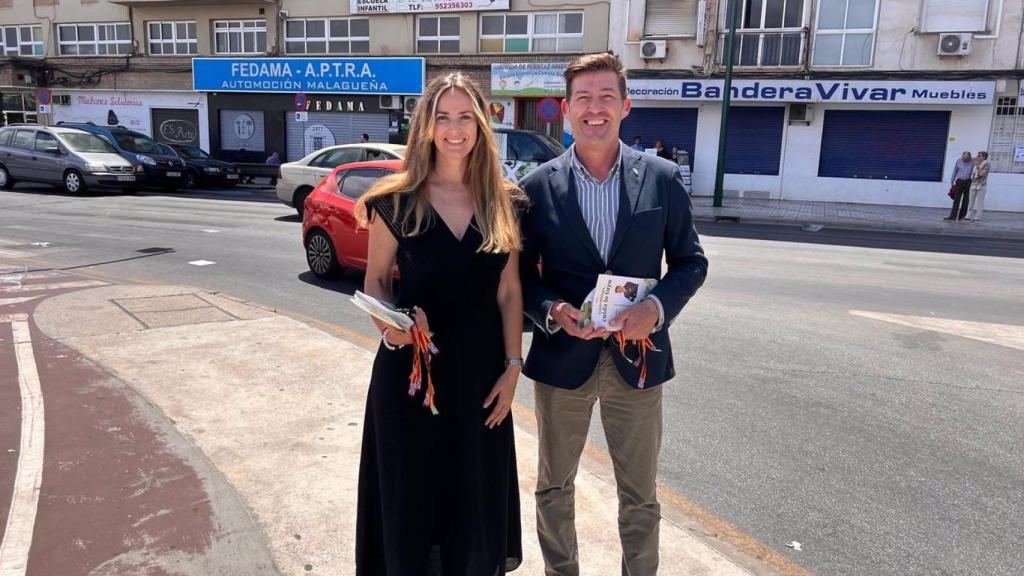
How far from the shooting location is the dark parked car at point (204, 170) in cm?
2159

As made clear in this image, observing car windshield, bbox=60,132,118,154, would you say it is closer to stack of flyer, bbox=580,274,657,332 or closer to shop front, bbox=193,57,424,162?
shop front, bbox=193,57,424,162

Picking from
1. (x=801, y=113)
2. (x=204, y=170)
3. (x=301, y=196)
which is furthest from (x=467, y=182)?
(x=801, y=113)

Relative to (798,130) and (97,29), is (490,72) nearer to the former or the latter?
(798,130)

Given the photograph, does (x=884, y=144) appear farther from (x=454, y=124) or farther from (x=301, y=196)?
(x=454, y=124)

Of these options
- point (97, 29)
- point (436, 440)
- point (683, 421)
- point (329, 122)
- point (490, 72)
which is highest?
point (97, 29)

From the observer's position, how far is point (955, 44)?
20.0m

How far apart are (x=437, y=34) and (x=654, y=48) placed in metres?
7.77

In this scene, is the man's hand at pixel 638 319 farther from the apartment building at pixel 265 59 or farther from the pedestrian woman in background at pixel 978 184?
the apartment building at pixel 265 59

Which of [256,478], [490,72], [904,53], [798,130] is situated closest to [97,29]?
[490,72]

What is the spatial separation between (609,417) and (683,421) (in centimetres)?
214

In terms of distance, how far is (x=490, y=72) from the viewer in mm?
24703

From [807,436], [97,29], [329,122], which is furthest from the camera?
[97,29]

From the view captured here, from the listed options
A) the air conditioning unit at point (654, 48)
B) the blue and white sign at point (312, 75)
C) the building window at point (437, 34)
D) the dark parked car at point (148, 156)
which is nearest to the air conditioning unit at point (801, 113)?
the air conditioning unit at point (654, 48)

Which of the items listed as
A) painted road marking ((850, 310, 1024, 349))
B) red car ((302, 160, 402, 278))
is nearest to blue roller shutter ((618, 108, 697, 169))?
red car ((302, 160, 402, 278))
